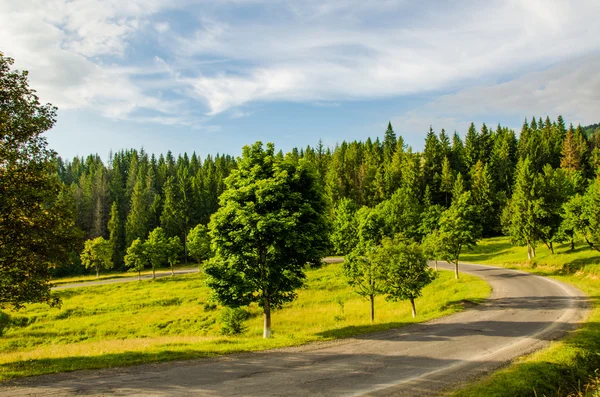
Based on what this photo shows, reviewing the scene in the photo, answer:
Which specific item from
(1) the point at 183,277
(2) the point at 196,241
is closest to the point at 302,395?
(1) the point at 183,277

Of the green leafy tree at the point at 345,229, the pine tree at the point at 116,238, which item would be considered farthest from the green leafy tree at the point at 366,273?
the pine tree at the point at 116,238

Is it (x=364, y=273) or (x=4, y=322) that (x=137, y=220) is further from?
(x=364, y=273)

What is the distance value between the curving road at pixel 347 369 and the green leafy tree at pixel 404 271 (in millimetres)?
7126

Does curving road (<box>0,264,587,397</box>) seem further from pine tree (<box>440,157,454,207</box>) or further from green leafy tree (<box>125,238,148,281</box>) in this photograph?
pine tree (<box>440,157,454,207</box>)

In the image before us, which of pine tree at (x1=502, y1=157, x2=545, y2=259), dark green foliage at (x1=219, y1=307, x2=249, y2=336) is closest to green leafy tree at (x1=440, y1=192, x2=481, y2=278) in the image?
pine tree at (x1=502, y1=157, x2=545, y2=259)

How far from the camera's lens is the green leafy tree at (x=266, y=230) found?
19188mm

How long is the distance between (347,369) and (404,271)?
56.8 feet

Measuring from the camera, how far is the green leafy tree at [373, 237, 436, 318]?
94.6ft

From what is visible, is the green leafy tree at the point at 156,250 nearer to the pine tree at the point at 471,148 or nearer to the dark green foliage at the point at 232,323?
the dark green foliage at the point at 232,323

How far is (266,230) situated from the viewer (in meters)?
19.2

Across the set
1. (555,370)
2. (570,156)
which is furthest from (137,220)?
(570,156)

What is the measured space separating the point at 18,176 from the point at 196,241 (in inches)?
2342

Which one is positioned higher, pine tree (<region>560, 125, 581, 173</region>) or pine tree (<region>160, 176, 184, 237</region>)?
pine tree (<region>560, 125, 581, 173</region>)

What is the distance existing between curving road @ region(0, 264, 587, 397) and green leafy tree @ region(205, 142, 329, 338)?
4905 millimetres
